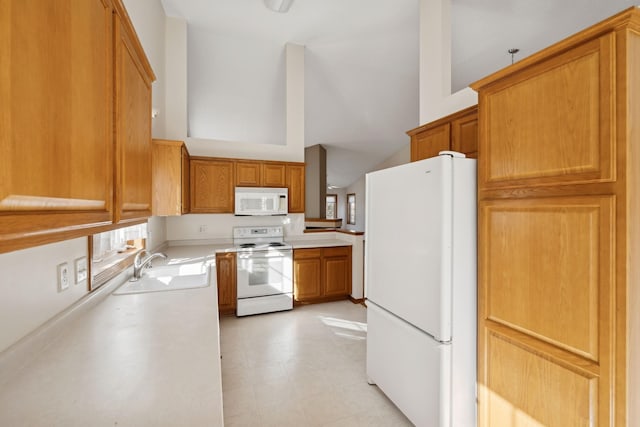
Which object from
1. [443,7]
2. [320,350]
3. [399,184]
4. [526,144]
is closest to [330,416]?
[320,350]

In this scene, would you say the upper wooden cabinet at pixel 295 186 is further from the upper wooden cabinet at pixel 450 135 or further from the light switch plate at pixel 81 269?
the light switch plate at pixel 81 269

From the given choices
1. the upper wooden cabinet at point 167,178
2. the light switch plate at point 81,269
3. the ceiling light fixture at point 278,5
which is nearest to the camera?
the light switch plate at point 81,269

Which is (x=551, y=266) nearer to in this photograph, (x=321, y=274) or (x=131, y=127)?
(x=131, y=127)

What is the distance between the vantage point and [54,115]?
56 cm

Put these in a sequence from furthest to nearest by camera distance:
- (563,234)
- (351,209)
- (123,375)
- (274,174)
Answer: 1. (351,209)
2. (274,174)
3. (563,234)
4. (123,375)

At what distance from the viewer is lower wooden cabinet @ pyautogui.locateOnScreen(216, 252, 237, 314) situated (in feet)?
11.5

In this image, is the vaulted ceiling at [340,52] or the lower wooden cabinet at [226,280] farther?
the lower wooden cabinet at [226,280]

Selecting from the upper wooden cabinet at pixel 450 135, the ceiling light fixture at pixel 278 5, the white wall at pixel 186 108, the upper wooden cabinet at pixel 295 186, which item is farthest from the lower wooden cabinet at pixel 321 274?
the ceiling light fixture at pixel 278 5

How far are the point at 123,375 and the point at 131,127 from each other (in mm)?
860

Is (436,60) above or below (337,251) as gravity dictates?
above

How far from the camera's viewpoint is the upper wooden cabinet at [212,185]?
3.68m

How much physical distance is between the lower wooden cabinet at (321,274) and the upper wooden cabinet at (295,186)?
70 cm

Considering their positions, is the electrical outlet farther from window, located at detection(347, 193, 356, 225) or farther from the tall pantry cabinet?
window, located at detection(347, 193, 356, 225)

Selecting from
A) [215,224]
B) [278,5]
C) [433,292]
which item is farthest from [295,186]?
[433,292]
